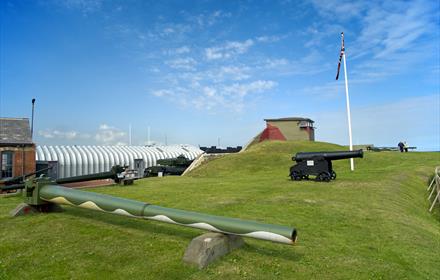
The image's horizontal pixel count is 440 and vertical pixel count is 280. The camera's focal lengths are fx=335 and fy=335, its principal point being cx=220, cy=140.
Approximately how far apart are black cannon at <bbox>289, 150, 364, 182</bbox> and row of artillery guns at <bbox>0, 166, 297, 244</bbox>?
41.4 ft

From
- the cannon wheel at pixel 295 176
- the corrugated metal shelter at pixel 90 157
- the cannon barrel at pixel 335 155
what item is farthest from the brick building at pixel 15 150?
the cannon barrel at pixel 335 155

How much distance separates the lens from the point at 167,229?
26.2 ft

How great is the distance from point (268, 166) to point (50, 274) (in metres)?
25.4

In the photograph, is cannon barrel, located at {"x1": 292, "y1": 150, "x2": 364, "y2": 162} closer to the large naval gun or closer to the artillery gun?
the artillery gun

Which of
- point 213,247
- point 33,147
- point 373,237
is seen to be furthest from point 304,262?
point 33,147

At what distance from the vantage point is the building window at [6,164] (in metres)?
26.3

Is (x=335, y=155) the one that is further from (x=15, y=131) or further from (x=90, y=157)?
(x=90, y=157)

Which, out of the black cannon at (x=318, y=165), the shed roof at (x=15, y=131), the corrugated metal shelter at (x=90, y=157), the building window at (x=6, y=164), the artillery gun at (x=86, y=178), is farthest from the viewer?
the corrugated metal shelter at (x=90, y=157)

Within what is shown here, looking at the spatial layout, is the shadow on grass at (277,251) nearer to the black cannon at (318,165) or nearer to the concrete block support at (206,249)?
the concrete block support at (206,249)

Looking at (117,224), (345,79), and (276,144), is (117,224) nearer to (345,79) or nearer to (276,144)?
(345,79)

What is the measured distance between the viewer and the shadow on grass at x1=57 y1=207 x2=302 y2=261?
22.1 feet

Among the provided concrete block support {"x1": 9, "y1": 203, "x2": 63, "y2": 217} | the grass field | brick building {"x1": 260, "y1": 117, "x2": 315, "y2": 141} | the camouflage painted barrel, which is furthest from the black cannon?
brick building {"x1": 260, "y1": 117, "x2": 315, "y2": 141}

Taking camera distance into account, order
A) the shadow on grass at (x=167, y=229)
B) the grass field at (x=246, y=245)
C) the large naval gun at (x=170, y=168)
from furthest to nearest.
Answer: the large naval gun at (x=170, y=168) → the shadow on grass at (x=167, y=229) → the grass field at (x=246, y=245)

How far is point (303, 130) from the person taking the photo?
5094 cm
